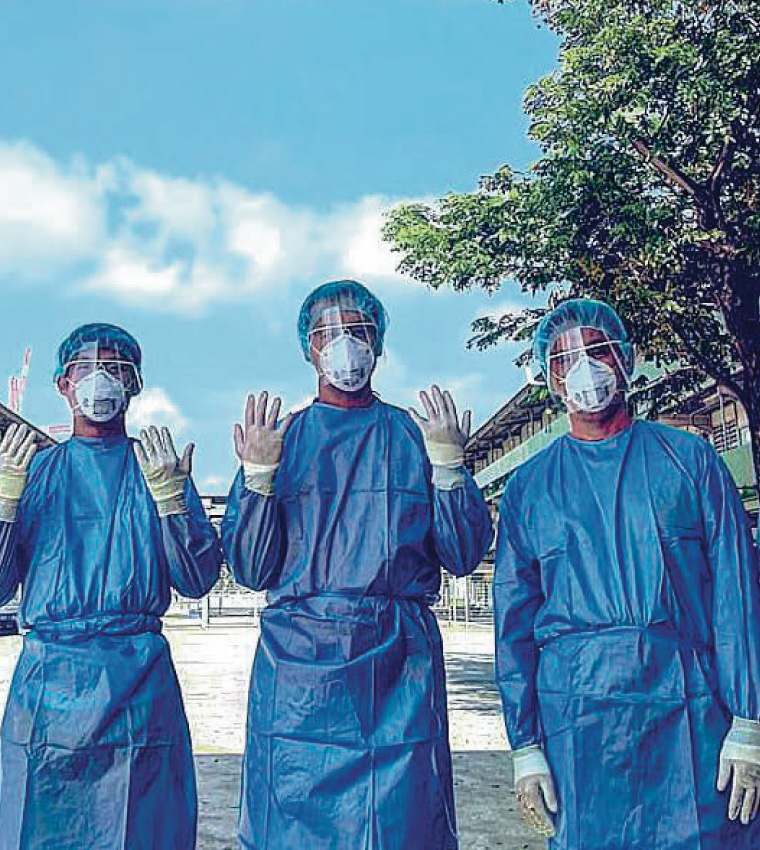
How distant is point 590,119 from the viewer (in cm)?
906

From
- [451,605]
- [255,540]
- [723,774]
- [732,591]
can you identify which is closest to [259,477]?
[255,540]

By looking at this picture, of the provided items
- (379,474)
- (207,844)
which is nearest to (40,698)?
(379,474)

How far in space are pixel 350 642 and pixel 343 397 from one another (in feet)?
2.39

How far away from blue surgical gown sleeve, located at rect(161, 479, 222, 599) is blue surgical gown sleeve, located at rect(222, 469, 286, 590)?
139mm

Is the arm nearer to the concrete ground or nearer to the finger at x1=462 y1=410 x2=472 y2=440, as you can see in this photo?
the finger at x1=462 y1=410 x2=472 y2=440

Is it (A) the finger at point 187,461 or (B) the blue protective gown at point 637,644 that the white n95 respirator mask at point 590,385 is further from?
(A) the finger at point 187,461

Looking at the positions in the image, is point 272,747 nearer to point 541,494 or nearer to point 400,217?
point 541,494

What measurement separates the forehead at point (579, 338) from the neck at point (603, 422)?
0.59 feet

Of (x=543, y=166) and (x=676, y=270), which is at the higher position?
(x=543, y=166)

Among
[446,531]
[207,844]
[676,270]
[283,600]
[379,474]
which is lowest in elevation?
[207,844]

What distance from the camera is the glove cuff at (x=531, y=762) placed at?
253 cm

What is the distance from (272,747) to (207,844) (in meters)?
3.11

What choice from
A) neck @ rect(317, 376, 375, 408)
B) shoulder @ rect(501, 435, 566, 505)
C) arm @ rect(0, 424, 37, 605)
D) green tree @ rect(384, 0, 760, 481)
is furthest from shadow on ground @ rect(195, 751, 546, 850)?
green tree @ rect(384, 0, 760, 481)

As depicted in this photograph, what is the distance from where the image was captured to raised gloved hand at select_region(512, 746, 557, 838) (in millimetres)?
2520
